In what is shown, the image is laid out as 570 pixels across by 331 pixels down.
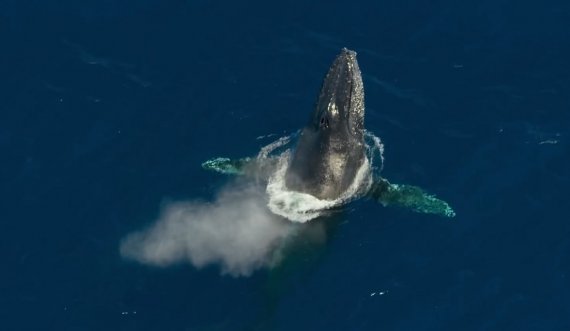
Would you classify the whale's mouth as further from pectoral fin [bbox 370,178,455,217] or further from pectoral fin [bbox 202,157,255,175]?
pectoral fin [bbox 202,157,255,175]

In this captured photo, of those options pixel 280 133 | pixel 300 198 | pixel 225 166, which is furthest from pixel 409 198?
pixel 225 166

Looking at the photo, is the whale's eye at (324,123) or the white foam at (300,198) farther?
the whale's eye at (324,123)

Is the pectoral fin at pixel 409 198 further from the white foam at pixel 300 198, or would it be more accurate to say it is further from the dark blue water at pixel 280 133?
the white foam at pixel 300 198

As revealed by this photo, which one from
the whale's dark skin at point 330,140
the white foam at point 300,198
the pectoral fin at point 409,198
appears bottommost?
the white foam at point 300,198

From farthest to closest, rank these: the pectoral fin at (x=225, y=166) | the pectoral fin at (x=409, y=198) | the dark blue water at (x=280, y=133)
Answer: the pectoral fin at (x=225, y=166), the pectoral fin at (x=409, y=198), the dark blue water at (x=280, y=133)

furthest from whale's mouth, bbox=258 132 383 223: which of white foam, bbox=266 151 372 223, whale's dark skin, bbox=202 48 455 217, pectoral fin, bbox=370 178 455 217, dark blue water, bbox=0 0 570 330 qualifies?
pectoral fin, bbox=370 178 455 217

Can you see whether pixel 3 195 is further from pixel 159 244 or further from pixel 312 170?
pixel 312 170

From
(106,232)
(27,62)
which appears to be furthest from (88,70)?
(106,232)

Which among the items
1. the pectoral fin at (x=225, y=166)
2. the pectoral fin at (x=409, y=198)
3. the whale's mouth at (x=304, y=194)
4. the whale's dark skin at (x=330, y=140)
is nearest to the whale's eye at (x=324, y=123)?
the whale's dark skin at (x=330, y=140)
